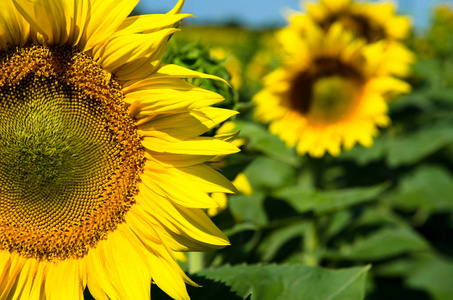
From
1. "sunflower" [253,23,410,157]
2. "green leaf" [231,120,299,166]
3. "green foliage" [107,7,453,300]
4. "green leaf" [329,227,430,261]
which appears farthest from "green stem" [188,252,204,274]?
"sunflower" [253,23,410,157]

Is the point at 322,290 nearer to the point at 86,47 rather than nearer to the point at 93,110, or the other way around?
the point at 93,110

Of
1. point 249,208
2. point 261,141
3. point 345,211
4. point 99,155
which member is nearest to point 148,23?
point 99,155

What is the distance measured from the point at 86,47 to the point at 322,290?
0.84 meters

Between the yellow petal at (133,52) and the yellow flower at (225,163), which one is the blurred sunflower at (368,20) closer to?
the yellow flower at (225,163)

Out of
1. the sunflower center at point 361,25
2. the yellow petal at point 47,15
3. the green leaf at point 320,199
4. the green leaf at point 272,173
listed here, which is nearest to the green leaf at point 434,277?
the green leaf at point 272,173

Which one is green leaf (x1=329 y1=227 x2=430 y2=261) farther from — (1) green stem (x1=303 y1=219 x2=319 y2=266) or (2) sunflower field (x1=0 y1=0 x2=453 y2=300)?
(2) sunflower field (x1=0 y1=0 x2=453 y2=300)

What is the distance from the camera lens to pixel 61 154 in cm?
117

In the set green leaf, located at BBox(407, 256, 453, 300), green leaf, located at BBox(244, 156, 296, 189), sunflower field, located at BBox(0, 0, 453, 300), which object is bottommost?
green leaf, located at BBox(407, 256, 453, 300)

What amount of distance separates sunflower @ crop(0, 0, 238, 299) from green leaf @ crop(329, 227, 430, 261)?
177cm

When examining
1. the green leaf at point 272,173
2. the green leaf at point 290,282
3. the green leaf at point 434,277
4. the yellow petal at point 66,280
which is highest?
the yellow petal at point 66,280

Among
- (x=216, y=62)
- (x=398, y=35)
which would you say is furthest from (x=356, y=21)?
(x=216, y=62)

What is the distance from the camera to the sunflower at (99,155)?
3.61 feet

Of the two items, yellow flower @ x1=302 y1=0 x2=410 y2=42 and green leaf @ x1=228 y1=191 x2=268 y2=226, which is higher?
yellow flower @ x1=302 y1=0 x2=410 y2=42

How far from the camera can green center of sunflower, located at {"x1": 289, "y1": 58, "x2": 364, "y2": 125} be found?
10.2 ft
